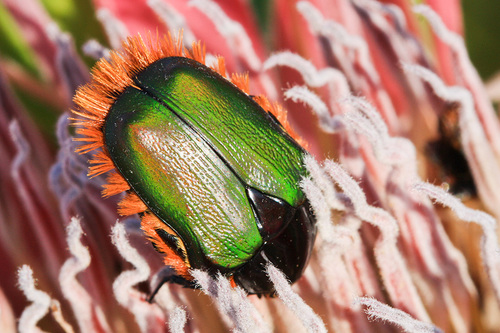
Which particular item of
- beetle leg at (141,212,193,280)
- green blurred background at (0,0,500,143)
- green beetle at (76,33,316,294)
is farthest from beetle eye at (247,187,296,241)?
green blurred background at (0,0,500,143)

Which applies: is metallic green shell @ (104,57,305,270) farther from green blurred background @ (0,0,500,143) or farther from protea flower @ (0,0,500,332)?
green blurred background @ (0,0,500,143)

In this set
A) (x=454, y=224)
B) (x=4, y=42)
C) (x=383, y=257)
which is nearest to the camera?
(x=383, y=257)

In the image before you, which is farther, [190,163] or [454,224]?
[454,224]

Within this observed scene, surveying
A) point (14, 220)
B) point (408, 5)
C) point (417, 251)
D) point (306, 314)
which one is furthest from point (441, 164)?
point (14, 220)

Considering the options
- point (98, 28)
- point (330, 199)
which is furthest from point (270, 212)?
point (98, 28)

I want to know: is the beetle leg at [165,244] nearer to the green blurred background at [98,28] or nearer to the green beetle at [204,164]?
the green beetle at [204,164]

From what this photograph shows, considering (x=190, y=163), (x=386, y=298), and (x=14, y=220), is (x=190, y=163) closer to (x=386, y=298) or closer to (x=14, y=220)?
(x=386, y=298)
